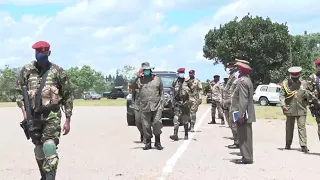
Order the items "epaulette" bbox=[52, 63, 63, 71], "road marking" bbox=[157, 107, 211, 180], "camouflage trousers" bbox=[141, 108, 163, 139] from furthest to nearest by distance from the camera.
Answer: "camouflage trousers" bbox=[141, 108, 163, 139]
"road marking" bbox=[157, 107, 211, 180]
"epaulette" bbox=[52, 63, 63, 71]

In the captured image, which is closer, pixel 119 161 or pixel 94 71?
pixel 119 161

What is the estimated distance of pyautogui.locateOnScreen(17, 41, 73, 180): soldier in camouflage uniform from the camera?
6652 millimetres

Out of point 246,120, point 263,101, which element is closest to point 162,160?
point 246,120

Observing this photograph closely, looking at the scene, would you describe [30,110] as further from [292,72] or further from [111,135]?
[111,135]

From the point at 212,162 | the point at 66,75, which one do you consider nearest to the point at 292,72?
the point at 212,162

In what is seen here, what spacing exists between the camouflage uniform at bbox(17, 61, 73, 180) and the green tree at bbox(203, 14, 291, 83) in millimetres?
51122

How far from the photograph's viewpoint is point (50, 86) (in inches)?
265

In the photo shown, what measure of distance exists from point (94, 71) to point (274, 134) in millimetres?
A: 132482

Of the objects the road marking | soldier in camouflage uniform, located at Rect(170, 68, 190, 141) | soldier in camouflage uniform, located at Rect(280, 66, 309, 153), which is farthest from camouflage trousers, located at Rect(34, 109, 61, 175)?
soldier in camouflage uniform, located at Rect(170, 68, 190, 141)

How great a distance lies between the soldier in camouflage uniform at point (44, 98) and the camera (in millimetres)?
6652

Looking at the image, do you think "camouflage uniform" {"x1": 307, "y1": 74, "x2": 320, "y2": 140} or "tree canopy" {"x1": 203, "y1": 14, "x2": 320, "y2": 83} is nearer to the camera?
"camouflage uniform" {"x1": 307, "y1": 74, "x2": 320, "y2": 140}

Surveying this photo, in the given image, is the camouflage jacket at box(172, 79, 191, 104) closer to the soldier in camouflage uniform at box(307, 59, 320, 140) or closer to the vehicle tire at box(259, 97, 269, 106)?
the soldier in camouflage uniform at box(307, 59, 320, 140)

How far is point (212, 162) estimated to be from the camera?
982 cm

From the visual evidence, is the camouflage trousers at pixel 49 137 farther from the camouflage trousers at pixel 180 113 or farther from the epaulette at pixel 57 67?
the camouflage trousers at pixel 180 113
